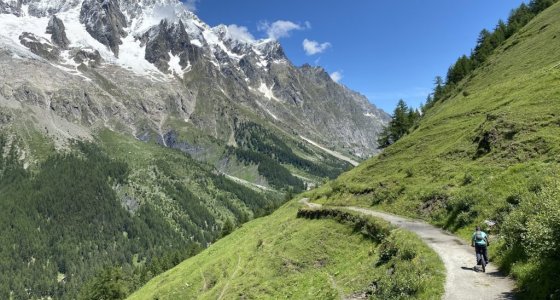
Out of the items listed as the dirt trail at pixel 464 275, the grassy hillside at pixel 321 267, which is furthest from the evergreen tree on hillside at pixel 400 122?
the dirt trail at pixel 464 275

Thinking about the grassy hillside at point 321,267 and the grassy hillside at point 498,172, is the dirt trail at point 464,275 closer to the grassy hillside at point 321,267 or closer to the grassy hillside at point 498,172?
the grassy hillside at point 321,267

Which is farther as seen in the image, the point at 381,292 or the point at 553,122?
the point at 553,122

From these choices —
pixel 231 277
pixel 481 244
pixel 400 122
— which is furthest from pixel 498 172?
pixel 400 122

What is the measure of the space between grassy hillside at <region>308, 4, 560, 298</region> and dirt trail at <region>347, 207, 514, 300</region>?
0.86m

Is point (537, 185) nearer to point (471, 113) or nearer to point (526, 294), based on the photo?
point (526, 294)

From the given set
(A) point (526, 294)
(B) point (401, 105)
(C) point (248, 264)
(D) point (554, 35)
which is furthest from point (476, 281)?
(B) point (401, 105)

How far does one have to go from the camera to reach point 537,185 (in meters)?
30.9

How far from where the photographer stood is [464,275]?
24.6 m

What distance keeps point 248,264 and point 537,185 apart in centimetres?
2993

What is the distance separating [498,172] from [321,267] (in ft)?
62.0

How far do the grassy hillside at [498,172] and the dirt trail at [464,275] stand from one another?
0.86m

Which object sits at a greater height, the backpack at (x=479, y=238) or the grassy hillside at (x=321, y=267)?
the backpack at (x=479, y=238)

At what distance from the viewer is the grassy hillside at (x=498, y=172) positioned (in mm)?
21672

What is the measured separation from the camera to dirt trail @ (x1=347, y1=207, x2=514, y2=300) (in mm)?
21875
